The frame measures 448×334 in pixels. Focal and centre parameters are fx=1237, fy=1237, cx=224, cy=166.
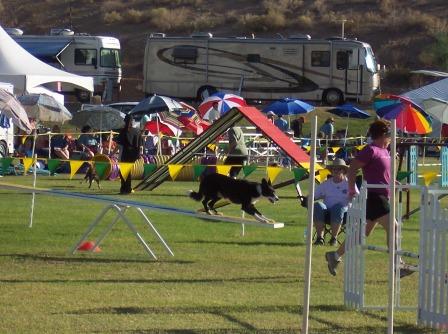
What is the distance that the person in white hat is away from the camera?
15.7 m

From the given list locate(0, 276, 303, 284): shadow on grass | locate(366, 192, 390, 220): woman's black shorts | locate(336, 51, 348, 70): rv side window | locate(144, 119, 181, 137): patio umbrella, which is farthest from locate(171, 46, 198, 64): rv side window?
locate(366, 192, 390, 220): woman's black shorts

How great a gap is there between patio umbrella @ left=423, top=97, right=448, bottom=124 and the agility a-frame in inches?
228

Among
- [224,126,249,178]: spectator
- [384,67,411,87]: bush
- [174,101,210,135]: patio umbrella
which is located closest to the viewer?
[224,126,249,178]: spectator

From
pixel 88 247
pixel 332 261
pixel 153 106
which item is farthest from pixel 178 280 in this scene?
pixel 153 106

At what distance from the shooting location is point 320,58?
50719mm

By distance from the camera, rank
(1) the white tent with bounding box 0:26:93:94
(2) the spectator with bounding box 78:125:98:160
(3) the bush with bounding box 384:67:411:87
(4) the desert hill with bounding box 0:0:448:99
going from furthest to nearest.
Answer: (4) the desert hill with bounding box 0:0:448:99 < (3) the bush with bounding box 384:67:411:87 < (2) the spectator with bounding box 78:125:98:160 < (1) the white tent with bounding box 0:26:93:94

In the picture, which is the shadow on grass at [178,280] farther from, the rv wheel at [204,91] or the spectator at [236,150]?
the rv wheel at [204,91]

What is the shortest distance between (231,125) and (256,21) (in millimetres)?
48291

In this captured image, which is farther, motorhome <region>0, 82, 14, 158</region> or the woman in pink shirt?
motorhome <region>0, 82, 14, 158</region>

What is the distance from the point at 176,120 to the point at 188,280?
24.6 meters

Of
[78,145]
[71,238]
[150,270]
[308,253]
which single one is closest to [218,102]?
[78,145]

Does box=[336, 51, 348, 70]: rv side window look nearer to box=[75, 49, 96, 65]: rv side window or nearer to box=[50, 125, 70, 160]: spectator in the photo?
box=[75, 49, 96, 65]: rv side window

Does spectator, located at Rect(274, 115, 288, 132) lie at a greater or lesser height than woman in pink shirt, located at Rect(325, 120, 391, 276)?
lesser

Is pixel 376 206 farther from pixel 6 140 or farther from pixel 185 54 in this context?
pixel 185 54
